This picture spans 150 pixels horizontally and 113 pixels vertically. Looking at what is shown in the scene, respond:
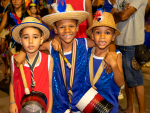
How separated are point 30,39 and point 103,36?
859mm

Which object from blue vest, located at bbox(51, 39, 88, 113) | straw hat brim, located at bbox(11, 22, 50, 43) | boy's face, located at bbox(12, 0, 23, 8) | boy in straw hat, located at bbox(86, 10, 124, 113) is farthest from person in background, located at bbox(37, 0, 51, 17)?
boy in straw hat, located at bbox(86, 10, 124, 113)

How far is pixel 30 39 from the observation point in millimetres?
1828

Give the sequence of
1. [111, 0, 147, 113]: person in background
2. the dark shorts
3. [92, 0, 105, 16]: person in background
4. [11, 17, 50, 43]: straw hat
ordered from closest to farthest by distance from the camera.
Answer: [11, 17, 50, 43]: straw hat → [111, 0, 147, 113]: person in background → the dark shorts → [92, 0, 105, 16]: person in background

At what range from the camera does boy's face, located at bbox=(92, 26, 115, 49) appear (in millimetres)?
1928

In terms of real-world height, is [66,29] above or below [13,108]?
above

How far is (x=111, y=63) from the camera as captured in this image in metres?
1.83

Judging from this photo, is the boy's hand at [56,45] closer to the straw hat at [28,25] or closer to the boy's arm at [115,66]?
the straw hat at [28,25]

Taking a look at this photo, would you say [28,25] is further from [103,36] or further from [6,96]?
[6,96]

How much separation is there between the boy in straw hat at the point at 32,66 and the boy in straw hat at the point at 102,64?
0.55 metres

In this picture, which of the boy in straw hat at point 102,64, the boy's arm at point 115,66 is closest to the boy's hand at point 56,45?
the boy in straw hat at point 102,64

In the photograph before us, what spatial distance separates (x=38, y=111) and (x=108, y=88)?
915mm

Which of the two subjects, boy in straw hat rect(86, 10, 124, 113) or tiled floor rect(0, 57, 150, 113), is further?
tiled floor rect(0, 57, 150, 113)

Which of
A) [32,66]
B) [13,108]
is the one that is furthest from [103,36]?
[13,108]

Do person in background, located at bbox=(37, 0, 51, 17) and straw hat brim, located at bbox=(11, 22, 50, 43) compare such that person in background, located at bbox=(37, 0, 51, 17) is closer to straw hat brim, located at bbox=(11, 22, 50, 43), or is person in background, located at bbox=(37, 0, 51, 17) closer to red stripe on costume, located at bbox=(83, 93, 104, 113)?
straw hat brim, located at bbox=(11, 22, 50, 43)
